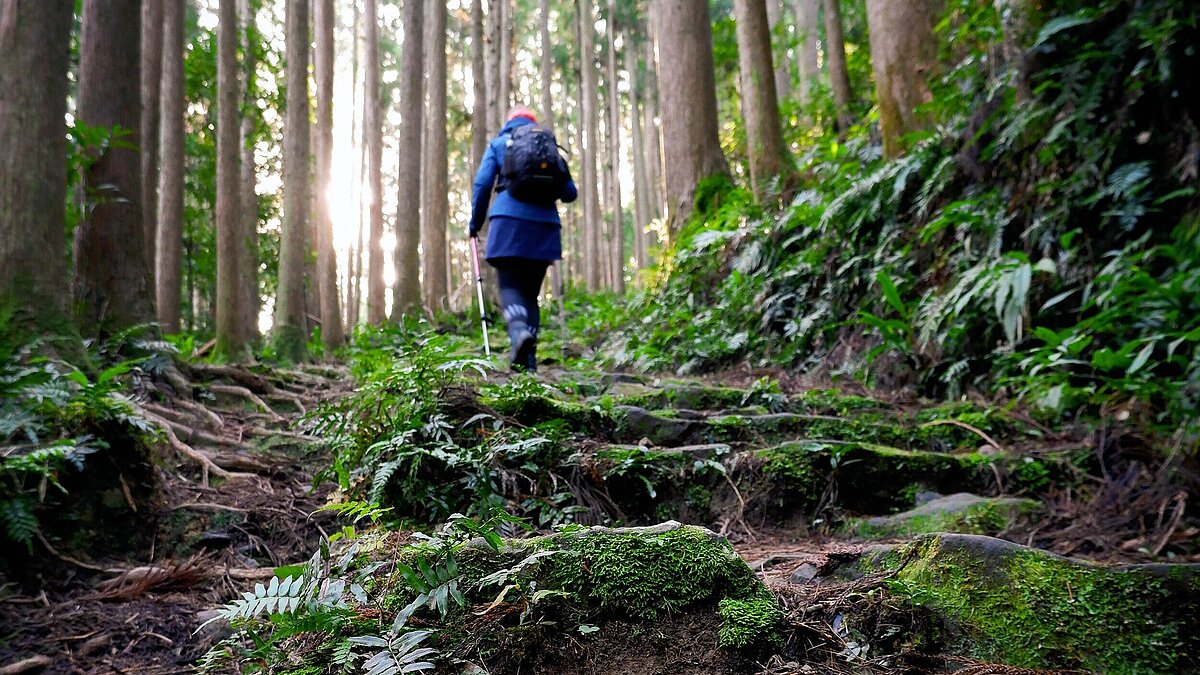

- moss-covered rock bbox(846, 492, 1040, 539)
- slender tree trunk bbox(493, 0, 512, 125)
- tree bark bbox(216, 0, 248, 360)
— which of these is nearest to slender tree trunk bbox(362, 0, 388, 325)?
slender tree trunk bbox(493, 0, 512, 125)

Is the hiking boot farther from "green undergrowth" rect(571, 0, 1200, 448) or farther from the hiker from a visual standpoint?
"green undergrowth" rect(571, 0, 1200, 448)

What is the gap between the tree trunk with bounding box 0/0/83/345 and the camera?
10.7 feet

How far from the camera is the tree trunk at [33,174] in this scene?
3.27m

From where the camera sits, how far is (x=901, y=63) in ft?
20.8

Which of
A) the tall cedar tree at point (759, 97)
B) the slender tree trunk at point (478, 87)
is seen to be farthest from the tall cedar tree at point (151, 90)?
the tall cedar tree at point (759, 97)

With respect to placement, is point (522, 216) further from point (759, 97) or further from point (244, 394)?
point (759, 97)

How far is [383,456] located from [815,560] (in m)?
1.74

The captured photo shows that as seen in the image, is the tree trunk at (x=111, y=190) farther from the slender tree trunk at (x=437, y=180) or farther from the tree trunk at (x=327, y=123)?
the slender tree trunk at (x=437, y=180)

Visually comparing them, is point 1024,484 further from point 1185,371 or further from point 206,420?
point 206,420

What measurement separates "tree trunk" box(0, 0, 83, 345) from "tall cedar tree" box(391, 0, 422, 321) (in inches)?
308

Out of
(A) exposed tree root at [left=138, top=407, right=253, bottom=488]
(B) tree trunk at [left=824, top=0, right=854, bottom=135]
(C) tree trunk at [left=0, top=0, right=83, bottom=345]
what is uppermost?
(B) tree trunk at [left=824, top=0, right=854, bottom=135]

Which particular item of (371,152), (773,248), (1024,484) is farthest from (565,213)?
(1024,484)


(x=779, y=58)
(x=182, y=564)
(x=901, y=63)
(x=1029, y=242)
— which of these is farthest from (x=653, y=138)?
(x=182, y=564)

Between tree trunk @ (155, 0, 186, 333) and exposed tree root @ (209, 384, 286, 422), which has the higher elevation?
tree trunk @ (155, 0, 186, 333)
